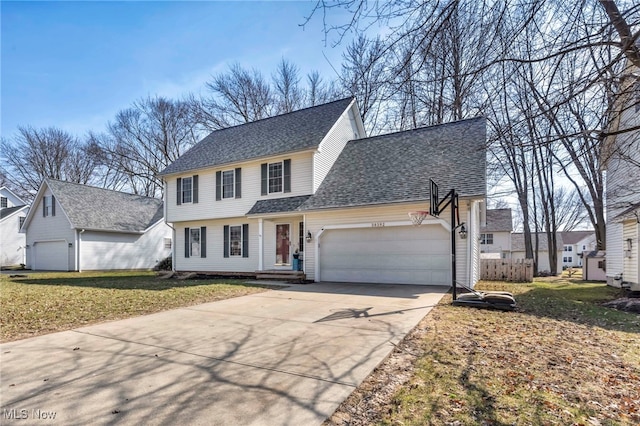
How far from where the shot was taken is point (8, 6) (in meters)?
6.37

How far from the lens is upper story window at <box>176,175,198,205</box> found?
1769 centimetres

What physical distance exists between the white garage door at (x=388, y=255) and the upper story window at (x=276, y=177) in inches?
128

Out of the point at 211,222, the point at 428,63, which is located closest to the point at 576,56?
the point at 428,63

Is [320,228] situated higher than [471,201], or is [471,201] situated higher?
[471,201]

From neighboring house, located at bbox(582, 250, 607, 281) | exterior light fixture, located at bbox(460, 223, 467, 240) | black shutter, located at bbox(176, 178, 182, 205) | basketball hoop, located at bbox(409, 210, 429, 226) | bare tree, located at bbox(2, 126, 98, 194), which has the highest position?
bare tree, located at bbox(2, 126, 98, 194)

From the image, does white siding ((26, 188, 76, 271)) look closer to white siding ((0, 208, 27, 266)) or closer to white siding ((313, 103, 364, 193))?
white siding ((0, 208, 27, 266))

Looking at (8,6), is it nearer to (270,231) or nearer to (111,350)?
(111,350)

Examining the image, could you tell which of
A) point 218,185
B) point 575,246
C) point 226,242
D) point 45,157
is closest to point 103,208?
point 218,185

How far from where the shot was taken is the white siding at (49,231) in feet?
70.2

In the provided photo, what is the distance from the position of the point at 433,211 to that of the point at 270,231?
27.8 feet

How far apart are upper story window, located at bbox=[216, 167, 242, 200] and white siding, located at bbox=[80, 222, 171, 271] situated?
36.9 feet

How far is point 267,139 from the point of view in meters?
16.8

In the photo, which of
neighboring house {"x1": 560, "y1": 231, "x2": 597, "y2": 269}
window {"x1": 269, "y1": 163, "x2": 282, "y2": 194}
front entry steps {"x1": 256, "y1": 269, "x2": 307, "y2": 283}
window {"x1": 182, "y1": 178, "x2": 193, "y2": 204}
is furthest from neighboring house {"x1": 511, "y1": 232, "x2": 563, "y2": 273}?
window {"x1": 182, "y1": 178, "x2": 193, "y2": 204}

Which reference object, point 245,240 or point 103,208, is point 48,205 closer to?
point 103,208
